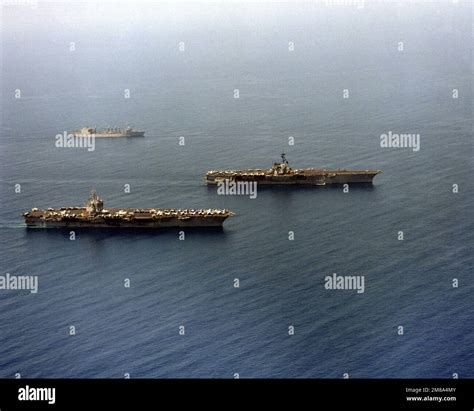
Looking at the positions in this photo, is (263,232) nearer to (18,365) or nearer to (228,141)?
(228,141)

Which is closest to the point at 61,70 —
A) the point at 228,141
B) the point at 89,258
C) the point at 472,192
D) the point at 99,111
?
the point at 99,111

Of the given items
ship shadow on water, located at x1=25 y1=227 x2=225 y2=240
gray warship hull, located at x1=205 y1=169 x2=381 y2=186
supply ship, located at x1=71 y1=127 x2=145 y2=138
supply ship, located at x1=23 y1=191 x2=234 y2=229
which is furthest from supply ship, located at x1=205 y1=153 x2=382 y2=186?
supply ship, located at x1=71 y1=127 x2=145 y2=138

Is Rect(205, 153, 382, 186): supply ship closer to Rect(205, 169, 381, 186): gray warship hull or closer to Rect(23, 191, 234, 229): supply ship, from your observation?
Rect(205, 169, 381, 186): gray warship hull

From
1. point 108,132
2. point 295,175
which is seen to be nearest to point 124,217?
point 108,132

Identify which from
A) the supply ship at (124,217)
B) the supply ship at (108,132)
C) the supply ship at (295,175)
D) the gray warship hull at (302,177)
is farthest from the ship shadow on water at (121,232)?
the supply ship at (108,132)

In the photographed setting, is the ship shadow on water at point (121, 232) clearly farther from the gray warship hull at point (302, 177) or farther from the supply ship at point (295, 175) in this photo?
the supply ship at point (295, 175)
